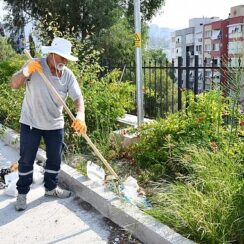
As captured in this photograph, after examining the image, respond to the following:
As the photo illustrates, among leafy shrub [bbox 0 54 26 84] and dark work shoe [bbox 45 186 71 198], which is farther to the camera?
leafy shrub [bbox 0 54 26 84]

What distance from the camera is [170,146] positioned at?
13.4ft

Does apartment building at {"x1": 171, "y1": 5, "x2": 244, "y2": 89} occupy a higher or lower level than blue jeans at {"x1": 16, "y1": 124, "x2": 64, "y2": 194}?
A: higher

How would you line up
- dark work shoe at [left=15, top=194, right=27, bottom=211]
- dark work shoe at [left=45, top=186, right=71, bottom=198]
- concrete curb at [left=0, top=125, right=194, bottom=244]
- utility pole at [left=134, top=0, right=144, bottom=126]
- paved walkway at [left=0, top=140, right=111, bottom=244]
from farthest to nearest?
utility pole at [left=134, top=0, right=144, bottom=126], dark work shoe at [left=45, top=186, right=71, bottom=198], dark work shoe at [left=15, top=194, right=27, bottom=211], paved walkway at [left=0, top=140, right=111, bottom=244], concrete curb at [left=0, top=125, right=194, bottom=244]

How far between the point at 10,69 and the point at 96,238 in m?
6.88

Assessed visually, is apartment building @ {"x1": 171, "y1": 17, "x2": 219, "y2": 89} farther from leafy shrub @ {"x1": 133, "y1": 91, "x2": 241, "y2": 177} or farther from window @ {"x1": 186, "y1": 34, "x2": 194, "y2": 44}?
leafy shrub @ {"x1": 133, "y1": 91, "x2": 241, "y2": 177}

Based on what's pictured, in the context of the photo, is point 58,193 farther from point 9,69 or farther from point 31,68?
point 9,69

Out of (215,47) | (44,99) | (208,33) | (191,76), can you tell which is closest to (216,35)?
(215,47)

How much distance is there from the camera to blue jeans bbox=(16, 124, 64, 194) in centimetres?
382

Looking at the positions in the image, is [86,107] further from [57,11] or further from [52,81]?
[57,11]

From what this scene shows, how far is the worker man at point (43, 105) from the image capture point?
12.0ft

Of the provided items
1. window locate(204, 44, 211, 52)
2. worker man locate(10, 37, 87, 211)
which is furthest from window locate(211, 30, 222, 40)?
worker man locate(10, 37, 87, 211)

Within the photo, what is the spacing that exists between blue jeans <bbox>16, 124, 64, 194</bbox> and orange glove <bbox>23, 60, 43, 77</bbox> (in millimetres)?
572

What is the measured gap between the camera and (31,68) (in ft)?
11.6

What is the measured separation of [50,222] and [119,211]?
2.34ft
